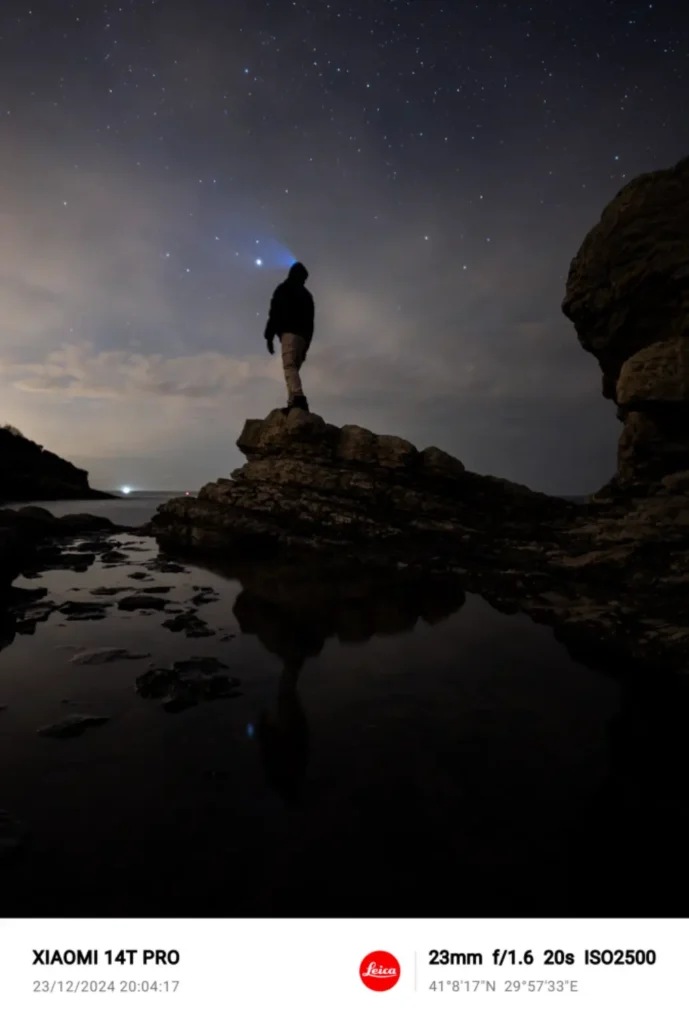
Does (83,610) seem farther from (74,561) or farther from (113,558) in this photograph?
(113,558)

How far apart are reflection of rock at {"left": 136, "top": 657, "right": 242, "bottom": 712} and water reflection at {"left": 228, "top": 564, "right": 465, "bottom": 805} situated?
575 millimetres

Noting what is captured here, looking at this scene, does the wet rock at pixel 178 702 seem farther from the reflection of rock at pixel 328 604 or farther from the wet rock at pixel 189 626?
the wet rock at pixel 189 626

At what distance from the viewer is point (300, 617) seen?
6.86 metres

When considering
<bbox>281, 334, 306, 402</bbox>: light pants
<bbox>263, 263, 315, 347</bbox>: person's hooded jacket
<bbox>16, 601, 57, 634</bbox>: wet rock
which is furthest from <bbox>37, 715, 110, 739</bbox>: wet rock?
<bbox>263, 263, 315, 347</bbox>: person's hooded jacket

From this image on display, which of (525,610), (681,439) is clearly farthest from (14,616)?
(681,439)

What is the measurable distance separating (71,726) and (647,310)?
14009 millimetres

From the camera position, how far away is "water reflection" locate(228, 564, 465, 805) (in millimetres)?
3225

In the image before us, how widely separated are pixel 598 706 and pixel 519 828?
215 cm

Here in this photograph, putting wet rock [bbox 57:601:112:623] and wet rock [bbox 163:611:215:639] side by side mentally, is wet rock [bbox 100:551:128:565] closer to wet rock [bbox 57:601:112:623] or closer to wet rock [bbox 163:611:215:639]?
wet rock [bbox 57:601:112:623]

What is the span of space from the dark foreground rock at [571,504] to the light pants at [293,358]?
1.47m

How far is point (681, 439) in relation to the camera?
9117 mm

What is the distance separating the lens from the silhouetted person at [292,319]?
14.7 meters

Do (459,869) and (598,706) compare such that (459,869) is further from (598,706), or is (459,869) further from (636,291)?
(636,291)
